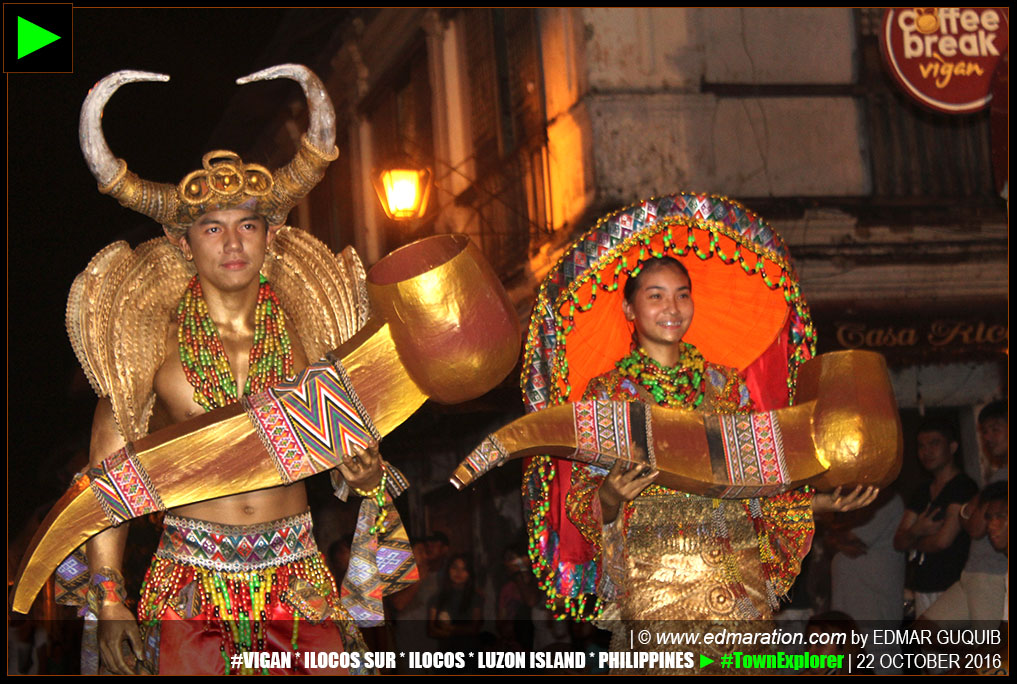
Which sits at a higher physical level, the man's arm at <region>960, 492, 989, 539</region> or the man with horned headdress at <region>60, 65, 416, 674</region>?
the man with horned headdress at <region>60, 65, 416, 674</region>

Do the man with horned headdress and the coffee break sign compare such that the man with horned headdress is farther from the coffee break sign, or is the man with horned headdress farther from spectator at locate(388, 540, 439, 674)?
the coffee break sign

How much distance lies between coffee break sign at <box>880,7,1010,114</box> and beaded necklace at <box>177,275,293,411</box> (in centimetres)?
523

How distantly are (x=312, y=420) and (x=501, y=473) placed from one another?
16.7 feet

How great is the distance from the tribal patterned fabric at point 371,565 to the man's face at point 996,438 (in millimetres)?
3666

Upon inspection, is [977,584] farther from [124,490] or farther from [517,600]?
[124,490]

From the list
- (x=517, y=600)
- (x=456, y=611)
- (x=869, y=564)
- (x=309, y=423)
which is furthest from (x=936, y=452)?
(x=309, y=423)

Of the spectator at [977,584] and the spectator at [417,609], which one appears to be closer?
the spectator at [977,584]

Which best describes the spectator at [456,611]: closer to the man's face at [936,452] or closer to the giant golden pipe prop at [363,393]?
the man's face at [936,452]

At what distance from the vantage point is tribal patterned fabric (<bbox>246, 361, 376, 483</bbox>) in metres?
4.56

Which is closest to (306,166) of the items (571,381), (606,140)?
(571,381)

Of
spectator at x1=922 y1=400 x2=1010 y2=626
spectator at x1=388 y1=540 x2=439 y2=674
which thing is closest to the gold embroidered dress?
spectator at x1=922 y1=400 x2=1010 y2=626

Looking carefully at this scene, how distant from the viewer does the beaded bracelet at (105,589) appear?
14.9ft

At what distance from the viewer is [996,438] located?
7.25 meters

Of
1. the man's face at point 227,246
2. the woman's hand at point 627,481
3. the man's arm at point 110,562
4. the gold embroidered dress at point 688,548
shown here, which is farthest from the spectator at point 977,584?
the man's arm at point 110,562
